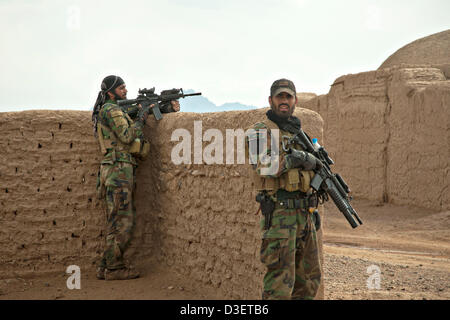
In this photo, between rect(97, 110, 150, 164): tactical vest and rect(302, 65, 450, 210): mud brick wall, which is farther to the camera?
rect(302, 65, 450, 210): mud brick wall

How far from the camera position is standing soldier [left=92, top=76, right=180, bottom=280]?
5105mm

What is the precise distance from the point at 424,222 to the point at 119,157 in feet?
21.6

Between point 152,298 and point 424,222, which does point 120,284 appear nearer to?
point 152,298

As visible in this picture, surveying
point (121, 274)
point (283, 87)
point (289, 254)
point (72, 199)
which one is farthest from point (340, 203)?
point (72, 199)

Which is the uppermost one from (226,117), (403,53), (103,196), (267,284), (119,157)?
(403,53)

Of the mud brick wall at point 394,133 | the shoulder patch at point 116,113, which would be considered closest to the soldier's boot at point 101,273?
the shoulder patch at point 116,113

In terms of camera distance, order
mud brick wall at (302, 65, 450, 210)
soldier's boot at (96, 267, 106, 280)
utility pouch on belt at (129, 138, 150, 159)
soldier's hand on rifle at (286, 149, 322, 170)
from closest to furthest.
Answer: soldier's hand on rifle at (286, 149, 322, 170), utility pouch on belt at (129, 138, 150, 159), soldier's boot at (96, 267, 106, 280), mud brick wall at (302, 65, 450, 210)

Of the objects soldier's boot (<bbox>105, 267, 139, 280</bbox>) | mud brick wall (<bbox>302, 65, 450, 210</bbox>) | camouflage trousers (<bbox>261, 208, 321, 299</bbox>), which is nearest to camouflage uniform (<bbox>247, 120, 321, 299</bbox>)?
camouflage trousers (<bbox>261, 208, 321, 299</bbox>)

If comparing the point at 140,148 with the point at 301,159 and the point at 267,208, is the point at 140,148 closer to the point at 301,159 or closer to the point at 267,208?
the point at 267,208

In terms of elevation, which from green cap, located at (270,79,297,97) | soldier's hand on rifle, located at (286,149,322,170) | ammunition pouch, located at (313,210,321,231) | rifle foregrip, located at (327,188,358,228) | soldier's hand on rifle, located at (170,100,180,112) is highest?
soldier's hand on rifle, located at (170,100,180,112)

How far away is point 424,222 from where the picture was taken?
9.34m

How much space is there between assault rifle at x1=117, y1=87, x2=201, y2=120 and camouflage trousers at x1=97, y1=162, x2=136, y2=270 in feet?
2.02

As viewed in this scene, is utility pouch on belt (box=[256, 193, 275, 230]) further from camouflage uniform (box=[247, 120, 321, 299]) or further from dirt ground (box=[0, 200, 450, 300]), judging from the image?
dirt ground (box=[0, 200, 450, 300])

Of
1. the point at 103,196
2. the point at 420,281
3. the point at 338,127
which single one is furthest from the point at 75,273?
the point at 338,127
